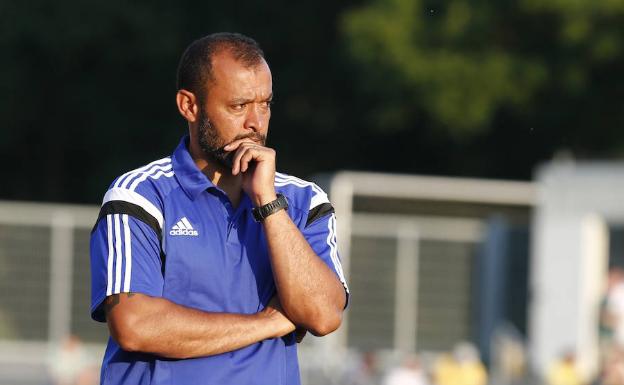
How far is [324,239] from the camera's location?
163 inches

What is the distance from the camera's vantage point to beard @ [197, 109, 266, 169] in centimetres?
396

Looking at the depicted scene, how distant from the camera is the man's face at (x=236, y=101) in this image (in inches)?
155

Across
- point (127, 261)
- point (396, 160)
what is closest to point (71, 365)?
point (396, 160)

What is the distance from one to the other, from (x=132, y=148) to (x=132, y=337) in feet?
104

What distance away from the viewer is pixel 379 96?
1249 inches

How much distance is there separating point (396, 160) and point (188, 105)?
30.9m

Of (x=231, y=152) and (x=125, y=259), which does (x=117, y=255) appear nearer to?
(x=125, y=259)

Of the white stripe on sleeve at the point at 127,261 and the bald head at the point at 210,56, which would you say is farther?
the bald head at the point at 210,56

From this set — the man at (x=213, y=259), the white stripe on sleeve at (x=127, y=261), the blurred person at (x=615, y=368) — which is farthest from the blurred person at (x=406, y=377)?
the white stripe on sleeve at (x=127, y=261)

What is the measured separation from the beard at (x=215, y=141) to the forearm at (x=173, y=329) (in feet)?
1.37

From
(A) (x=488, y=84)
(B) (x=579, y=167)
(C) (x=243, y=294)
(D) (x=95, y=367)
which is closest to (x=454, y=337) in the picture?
(B) (x=579, y=167)

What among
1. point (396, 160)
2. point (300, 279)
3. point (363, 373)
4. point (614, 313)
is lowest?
point (300, 279)

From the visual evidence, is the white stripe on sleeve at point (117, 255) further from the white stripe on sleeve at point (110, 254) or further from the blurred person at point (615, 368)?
the blurred person at point (615, 368)

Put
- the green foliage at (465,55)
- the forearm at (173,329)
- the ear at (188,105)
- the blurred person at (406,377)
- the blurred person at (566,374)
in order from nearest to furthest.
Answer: the forearm at (173,329) → the ear at (188,105) → the blurred person at (406,377) → the blurred person at (566,374) → the green foliage at (465,55)
